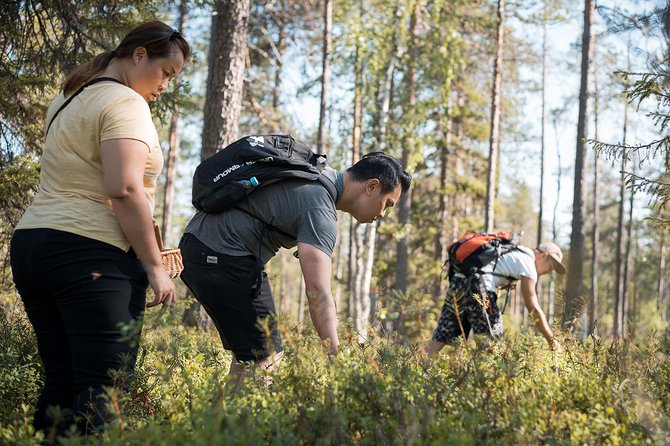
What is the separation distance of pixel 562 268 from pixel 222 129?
4655 mm

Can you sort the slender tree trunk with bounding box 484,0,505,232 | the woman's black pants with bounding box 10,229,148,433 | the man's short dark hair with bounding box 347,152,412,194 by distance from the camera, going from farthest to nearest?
the slender tree trunk with bounding box 484,0,505,232, the man's short dark hair with bounding box 347,152,412,194, the woman's black pants with bounding box 10,229,148,433

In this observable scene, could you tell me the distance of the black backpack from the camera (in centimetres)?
376

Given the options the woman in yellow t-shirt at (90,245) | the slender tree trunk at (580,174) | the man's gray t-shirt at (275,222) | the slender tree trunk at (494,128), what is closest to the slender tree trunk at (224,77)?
the man's gray t-shirt at (275,222)

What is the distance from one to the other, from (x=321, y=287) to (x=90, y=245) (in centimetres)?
117

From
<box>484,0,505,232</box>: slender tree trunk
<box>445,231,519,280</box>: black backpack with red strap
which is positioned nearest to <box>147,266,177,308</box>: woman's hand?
<box>445,231,519,280</box>: black backpack with red strap

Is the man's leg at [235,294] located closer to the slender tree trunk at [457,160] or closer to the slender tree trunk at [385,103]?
the slender tree trunk at [385,103]

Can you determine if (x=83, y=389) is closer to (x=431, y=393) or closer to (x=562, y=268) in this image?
(x=431, y=393)

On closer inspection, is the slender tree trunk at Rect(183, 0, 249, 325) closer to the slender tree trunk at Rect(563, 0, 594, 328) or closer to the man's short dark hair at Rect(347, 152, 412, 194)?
the man's short dark hair at Rect(347, 152, 412, 194)

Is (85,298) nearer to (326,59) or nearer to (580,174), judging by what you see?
(580,174)

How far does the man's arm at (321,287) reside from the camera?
3.49 meters

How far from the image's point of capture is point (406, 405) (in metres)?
2.92

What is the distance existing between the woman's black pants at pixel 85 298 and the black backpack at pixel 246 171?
0.91m

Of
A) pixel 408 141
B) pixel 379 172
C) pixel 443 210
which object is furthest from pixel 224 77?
pixel 443 210

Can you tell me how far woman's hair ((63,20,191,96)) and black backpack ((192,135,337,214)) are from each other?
0.80 m
